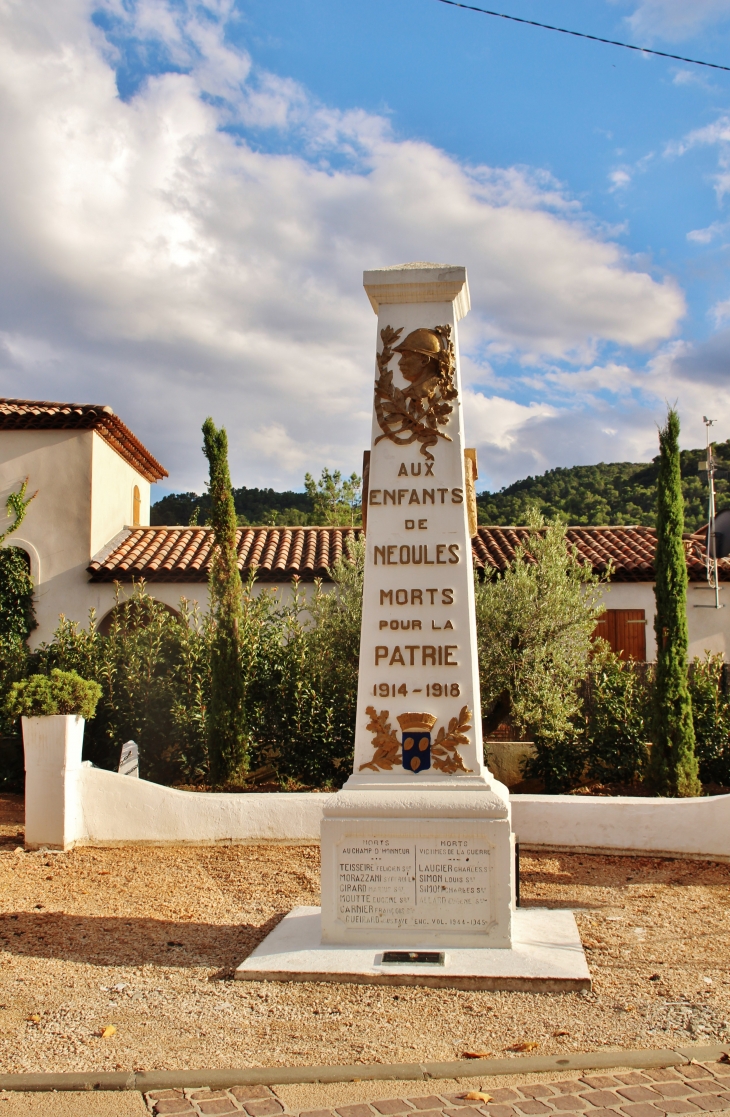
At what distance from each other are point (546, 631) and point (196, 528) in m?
10.4

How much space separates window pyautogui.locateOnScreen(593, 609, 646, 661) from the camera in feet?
56.3

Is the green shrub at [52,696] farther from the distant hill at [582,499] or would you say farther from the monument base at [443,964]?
the distant hill at [582,499]

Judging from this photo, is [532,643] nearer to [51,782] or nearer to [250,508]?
[51,782]

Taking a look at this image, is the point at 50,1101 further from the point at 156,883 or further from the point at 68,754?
the point at 68,754

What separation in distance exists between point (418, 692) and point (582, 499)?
872 inches

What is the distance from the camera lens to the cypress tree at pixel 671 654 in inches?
367

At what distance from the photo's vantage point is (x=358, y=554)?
41.0ft

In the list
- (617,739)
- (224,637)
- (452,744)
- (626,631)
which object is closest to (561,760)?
(617,739)

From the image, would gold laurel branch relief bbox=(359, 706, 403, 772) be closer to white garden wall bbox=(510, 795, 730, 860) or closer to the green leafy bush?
white garden wall bbox=(510, 795, 730, 860)

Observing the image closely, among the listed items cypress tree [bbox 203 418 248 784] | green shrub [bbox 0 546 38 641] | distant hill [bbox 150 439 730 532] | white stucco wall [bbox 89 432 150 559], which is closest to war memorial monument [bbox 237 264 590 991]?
cypress tree [bbox 203 418 248 784]

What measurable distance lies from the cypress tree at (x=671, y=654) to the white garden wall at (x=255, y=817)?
1452mm

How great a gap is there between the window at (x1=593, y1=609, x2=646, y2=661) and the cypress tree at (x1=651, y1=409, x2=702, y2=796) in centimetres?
757

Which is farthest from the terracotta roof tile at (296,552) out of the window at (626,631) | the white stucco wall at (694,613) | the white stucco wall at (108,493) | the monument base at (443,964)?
the monument base at (443,964)

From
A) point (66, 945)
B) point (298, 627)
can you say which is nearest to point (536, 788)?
point (298, 627)
